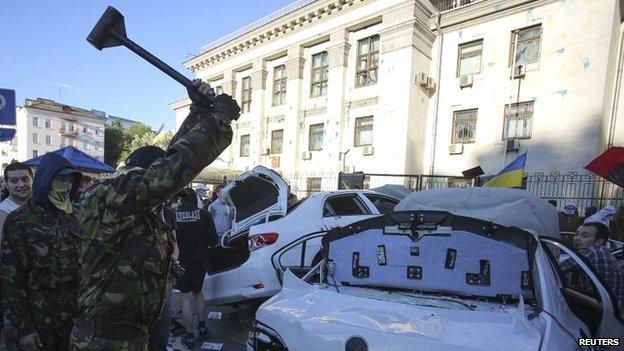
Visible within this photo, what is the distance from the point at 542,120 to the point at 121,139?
208 feet

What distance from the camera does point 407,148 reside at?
15234 millimetres

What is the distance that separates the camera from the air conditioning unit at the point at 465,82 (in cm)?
1470

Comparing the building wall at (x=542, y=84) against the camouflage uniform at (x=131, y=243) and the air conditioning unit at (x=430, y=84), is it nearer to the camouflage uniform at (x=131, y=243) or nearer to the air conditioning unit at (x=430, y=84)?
the air conditioning unit at (x=430, y=84)

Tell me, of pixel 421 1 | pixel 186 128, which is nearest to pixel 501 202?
pixel 186 128

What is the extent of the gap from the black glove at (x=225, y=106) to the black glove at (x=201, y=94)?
0.16 feet

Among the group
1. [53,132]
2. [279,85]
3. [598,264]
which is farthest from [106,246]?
[53,132]

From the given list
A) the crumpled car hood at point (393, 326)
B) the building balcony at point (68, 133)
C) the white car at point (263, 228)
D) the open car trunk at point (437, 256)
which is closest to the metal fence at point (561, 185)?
the white car at point (263, 228)

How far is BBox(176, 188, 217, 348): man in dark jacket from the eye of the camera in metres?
4.33

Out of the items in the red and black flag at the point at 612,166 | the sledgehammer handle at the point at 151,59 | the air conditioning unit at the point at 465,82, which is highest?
the air conditioning unit at the point at 465,82

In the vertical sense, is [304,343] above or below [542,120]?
below

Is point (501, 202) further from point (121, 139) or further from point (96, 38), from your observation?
point (121, 139)

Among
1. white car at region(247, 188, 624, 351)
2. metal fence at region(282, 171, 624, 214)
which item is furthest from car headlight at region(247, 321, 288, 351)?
metal fence at region(282, 171, 624, 214)

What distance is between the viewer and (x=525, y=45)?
13.7 meters

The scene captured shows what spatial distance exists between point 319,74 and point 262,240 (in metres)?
15.6
